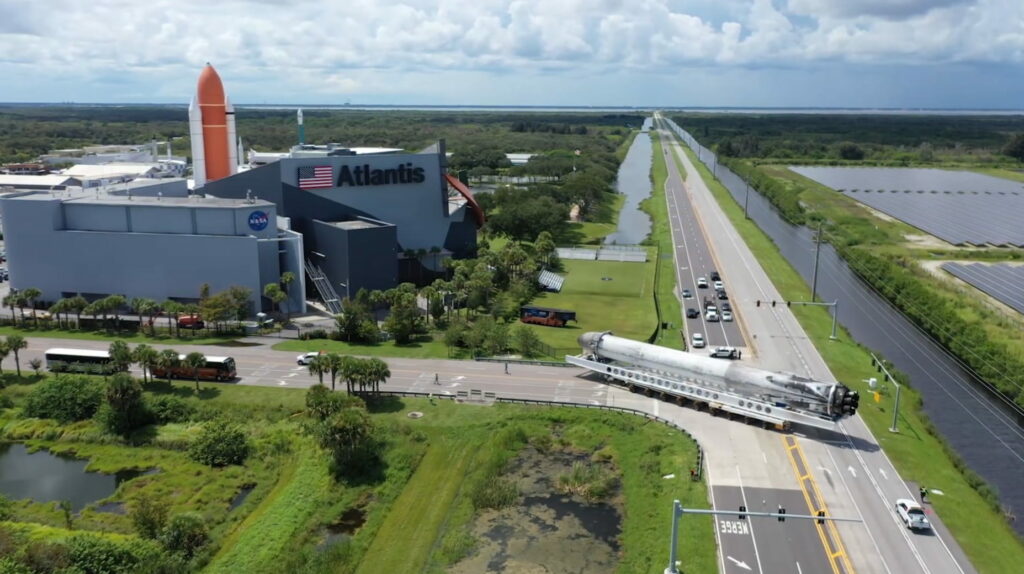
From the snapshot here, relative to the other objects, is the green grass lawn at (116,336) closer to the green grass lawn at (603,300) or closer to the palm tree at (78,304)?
the palm tree at (78,304)

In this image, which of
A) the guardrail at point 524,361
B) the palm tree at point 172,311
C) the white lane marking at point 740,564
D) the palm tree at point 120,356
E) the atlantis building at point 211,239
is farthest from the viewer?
the atlantis building at point 211,239

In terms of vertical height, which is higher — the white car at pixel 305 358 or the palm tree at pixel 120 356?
the palm tree at pixel 120 356

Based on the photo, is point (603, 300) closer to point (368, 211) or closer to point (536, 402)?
point (368, 211)

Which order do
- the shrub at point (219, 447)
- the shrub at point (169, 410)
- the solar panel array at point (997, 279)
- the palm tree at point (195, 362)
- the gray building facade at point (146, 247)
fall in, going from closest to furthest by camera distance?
the shrub at point (219, 447) → the shrub at point (169, 410) → the palm tree at point (195, 362) → the gray building facade at point (146, 247) → the solar panel array at point (997, 279)

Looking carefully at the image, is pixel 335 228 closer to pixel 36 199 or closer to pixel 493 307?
pixel 493 307

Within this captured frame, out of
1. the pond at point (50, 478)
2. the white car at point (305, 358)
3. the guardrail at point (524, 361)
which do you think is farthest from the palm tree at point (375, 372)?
the pond at point (50, 478)

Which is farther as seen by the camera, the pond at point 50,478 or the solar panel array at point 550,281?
the solar panel array at point 550,281

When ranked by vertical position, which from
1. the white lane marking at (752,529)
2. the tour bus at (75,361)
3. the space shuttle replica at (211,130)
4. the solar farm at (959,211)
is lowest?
the white lane marking at (752,529)
